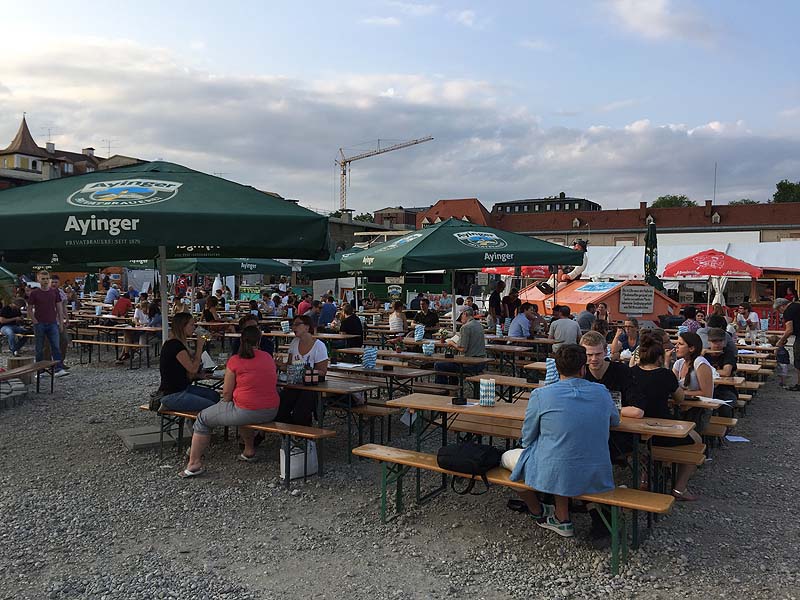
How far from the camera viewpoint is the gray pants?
5.48 meters

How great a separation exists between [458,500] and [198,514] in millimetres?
1973

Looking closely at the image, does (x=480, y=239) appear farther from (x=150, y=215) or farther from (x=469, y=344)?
(x=150, y=215)

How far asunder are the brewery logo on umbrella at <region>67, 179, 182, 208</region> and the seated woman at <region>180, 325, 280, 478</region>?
1329mm

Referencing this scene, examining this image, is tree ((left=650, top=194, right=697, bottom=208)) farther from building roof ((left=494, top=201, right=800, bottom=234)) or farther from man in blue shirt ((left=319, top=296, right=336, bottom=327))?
man in blue shirt ((left=319, top=296, right=336, bottom=327))

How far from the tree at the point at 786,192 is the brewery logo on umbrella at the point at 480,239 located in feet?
260

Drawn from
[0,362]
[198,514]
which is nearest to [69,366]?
[0,362]

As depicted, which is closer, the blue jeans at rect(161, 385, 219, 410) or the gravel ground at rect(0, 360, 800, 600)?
the gravel ground at rect(0, 360, 800, 600)

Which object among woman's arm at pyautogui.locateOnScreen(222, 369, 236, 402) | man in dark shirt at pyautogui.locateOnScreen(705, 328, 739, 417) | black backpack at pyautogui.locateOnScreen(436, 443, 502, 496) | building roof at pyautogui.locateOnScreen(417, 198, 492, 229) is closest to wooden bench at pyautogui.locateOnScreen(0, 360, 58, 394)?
woman's arm at pyautogui.locateOnScreen(222, 369, 236, 402)

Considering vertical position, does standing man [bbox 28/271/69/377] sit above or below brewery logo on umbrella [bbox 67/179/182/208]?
below

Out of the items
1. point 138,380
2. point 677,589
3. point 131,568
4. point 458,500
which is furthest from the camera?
point 138,380

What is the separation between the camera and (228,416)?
18.0ft

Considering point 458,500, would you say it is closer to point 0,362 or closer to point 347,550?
point 347,550

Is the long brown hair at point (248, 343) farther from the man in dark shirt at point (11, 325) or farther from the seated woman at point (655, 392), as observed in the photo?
the man in dark shirt at point (11, 325)

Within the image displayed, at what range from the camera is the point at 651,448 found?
15.4ft
